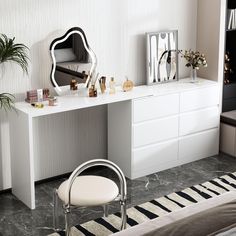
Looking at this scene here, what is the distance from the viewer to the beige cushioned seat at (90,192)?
11.4ft

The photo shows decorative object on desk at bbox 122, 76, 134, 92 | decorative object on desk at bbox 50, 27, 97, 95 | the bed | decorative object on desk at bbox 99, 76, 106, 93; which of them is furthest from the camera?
decorative object on desk at bbox 122, 76, 134, 92

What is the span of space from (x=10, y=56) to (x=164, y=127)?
1.48 meters

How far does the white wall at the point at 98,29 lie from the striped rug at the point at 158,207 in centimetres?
90

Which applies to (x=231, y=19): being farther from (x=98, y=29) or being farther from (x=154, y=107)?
(x=98, y=29)

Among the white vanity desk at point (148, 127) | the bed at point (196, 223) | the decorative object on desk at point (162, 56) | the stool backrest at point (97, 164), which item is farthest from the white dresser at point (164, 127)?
the bed at point (196, 223)

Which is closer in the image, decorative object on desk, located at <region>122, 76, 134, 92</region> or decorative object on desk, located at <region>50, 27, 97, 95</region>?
decorative object on desk, located at <region>50, 27, 97, 95</region>

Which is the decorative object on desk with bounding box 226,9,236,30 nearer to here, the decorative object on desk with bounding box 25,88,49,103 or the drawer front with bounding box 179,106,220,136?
the drawer front with bounding box 179,106,220,136

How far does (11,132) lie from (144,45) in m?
1.46

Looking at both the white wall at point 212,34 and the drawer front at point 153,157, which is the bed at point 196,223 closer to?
the drawer front at point 153,157

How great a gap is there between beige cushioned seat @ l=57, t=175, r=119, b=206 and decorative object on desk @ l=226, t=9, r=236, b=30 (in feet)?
7.63

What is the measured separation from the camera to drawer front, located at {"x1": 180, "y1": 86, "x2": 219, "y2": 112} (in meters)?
4.93

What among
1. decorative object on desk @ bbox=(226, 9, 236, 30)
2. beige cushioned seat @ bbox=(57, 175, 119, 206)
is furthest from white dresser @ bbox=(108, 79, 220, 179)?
beige cushioned seat @ bbox=(57, 175, 119, 206)

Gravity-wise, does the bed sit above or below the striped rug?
above

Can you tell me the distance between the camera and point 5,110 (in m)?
4.29
